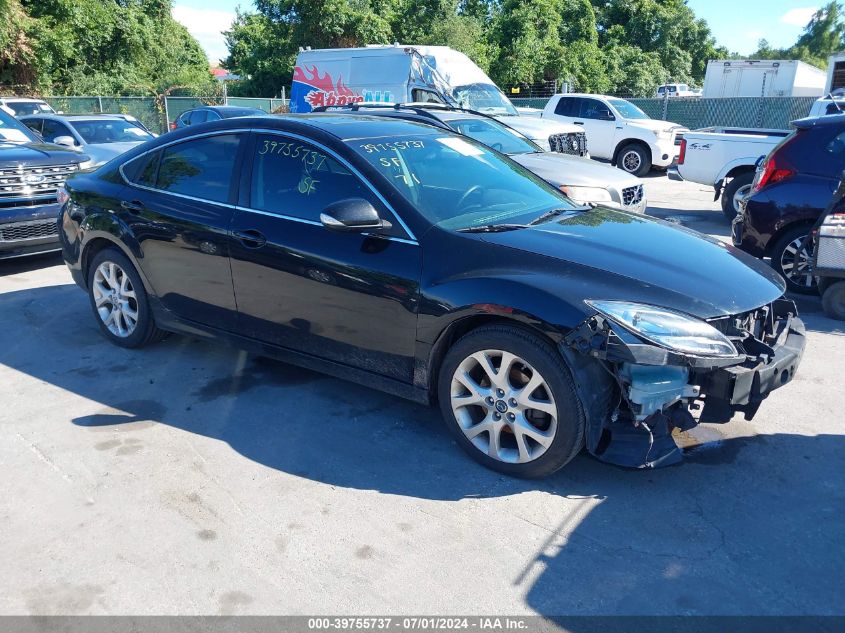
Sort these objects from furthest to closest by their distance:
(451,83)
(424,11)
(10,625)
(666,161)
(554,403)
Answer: (424,11)
(666,161)
(451,83)
(554,403)
(10,625)

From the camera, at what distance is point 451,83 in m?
15.4

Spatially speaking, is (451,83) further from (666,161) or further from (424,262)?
(424,262)

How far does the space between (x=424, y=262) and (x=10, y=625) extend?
2.40m

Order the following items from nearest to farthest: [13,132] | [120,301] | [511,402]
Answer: [511,402], [120,301], [13,132]

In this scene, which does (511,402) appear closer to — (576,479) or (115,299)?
(576,479)

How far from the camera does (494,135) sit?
9625 mm

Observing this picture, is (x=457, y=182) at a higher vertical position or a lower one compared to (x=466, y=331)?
higher

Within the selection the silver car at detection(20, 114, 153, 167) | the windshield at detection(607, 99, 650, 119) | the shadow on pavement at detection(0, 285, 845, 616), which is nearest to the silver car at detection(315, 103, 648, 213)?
the shadow on pavement at detection(0, 285, 845, 616)

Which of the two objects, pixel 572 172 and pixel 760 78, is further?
pixel 760 78

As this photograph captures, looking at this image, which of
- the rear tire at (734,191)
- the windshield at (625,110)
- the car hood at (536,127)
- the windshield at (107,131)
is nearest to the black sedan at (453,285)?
the rear tire at (734,191)

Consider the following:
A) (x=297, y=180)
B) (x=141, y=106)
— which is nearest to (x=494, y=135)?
(x=297, y=180)

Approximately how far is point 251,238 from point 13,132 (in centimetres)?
670

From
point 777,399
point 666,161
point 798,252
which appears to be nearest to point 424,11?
point 666,161

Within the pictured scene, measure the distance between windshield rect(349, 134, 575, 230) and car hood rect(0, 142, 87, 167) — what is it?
18.2 feet
